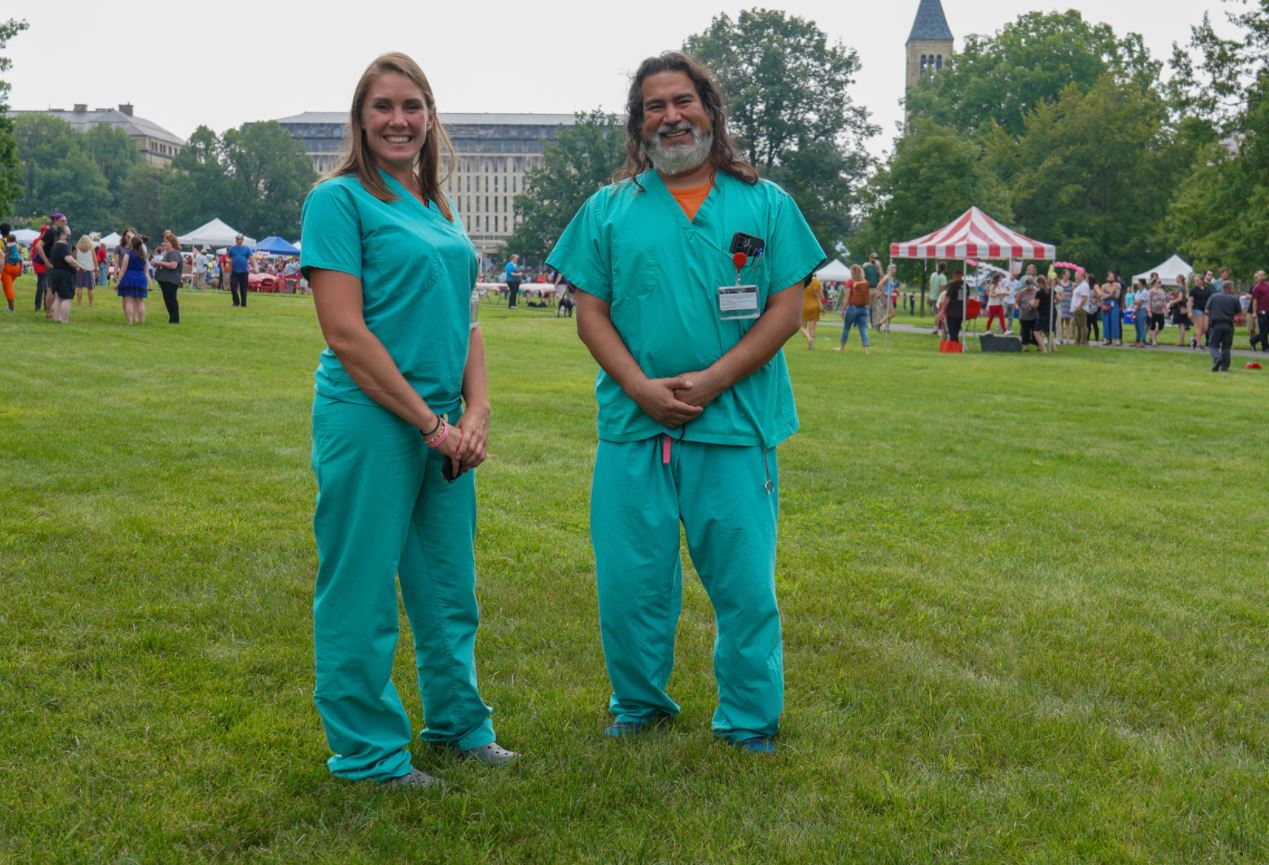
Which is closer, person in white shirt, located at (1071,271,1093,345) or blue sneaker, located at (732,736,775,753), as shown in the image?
blue sneaker, located at (732,736,775,753)

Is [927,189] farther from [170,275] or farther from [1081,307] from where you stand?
[170,275]

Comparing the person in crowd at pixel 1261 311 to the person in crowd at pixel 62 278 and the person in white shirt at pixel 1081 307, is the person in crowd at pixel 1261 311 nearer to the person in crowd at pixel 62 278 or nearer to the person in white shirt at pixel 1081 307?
the person in white shirt at pixel 1081 307

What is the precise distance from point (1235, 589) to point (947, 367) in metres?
15.0

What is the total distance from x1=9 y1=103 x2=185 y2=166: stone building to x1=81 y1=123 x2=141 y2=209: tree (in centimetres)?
1548

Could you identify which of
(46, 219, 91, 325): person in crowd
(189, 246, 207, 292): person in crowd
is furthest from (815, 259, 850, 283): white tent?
(46, 219, 91, 325): person in crowd

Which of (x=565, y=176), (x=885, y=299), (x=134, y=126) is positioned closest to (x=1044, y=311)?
(x=885, y=299)

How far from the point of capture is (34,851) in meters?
3.07

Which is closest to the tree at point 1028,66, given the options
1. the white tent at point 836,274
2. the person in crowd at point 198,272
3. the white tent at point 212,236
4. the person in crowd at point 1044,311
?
the white tent at point 836,274

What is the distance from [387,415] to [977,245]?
24.6 m

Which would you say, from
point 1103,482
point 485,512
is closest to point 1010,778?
point 485,512

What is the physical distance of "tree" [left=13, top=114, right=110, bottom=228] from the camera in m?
126

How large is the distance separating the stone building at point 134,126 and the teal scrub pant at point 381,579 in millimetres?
177669

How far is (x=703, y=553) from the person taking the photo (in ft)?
12.6

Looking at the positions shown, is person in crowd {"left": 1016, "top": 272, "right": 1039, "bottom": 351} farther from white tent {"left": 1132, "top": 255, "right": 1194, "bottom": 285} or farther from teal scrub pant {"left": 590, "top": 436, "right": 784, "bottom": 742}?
teal scrub pant {"left": 590, "top": 436, "right": 784, "bottom": 742}
